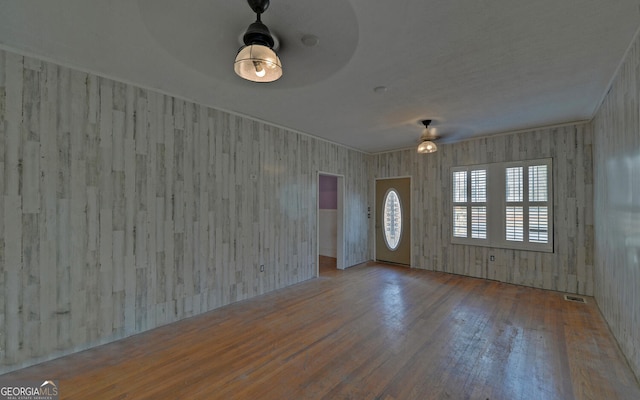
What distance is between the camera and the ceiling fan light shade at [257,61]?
160 centimetres

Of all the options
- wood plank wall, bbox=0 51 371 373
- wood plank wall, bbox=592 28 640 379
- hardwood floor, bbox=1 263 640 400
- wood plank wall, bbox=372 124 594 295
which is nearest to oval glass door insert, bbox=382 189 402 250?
wood plank wall, bbox=372 124 594 295

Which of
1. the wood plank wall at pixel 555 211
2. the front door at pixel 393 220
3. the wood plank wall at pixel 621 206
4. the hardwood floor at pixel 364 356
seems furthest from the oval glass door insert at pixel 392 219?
the wood plank wall at pixel 621 206

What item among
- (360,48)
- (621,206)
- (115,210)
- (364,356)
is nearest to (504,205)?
(621,206)

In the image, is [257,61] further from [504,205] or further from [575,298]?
[575,298]

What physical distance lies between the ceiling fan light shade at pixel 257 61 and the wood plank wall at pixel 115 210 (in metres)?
2.06

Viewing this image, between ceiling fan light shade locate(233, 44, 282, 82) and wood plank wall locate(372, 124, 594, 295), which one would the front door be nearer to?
wood plank wall locate(372, 124, 594, 295)

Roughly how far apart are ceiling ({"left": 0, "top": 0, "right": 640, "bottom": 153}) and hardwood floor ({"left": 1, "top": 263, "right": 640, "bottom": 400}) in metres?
2.77

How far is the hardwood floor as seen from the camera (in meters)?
2.05

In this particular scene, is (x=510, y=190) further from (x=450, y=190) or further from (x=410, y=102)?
(x=410, y=102)

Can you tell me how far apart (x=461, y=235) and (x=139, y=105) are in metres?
5.84

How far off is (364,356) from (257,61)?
266 cm

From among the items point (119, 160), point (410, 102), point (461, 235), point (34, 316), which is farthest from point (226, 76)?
point (461, 235)

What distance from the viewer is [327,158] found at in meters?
5.60

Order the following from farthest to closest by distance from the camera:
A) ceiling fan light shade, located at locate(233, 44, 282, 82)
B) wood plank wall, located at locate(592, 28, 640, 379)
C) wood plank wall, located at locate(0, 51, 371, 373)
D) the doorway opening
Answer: the doorway opening
wood plank wall, located at locate(0, 51, 371, 373)
wood plank wall, located at locate(592, 28, 640, 379)
ceiling fan light shade, located at locate(233, 44, 282, 82)
